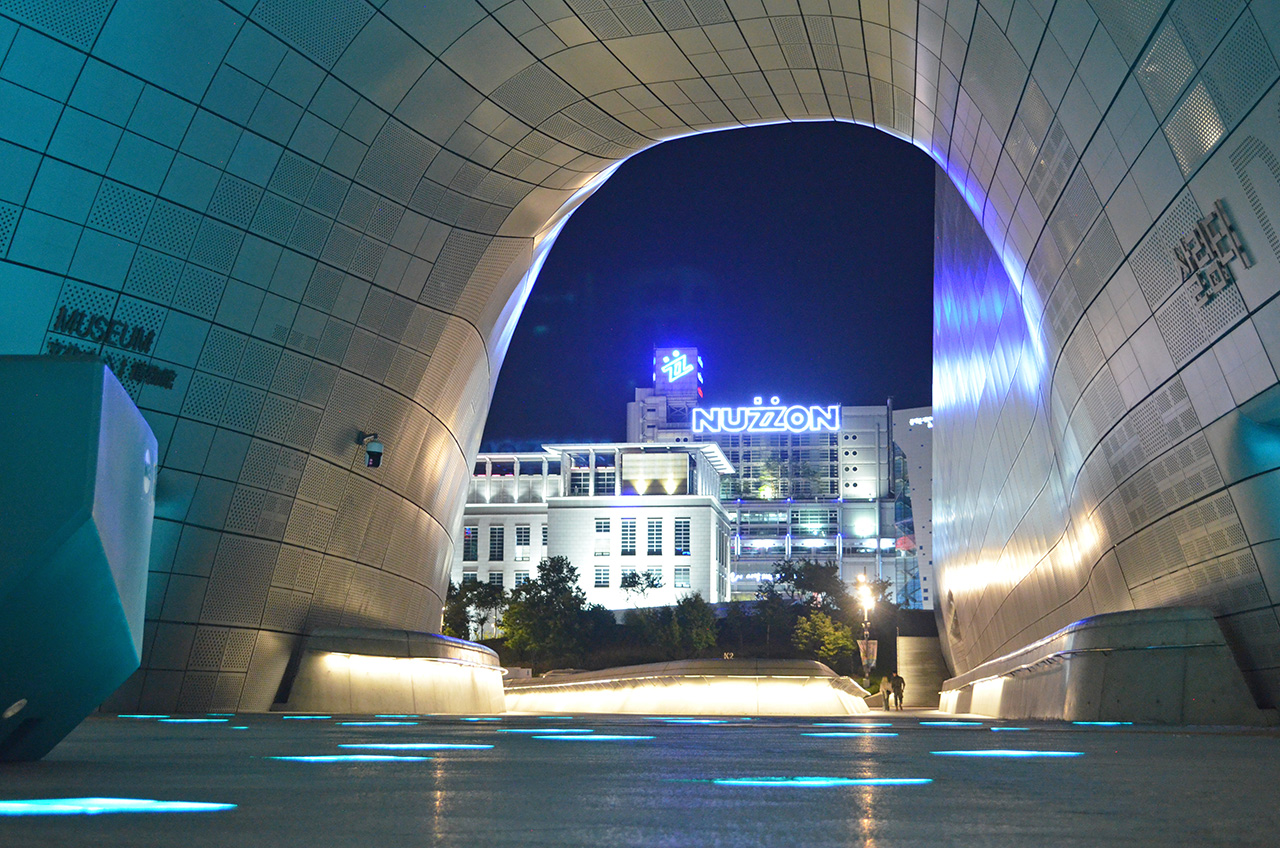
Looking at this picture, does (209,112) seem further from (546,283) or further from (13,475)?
(546,283)

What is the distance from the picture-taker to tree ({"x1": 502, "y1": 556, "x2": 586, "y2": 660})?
8475 cm

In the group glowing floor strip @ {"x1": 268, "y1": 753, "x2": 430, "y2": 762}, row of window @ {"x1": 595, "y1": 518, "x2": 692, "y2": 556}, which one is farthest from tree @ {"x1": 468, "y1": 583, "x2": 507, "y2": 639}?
glowing floor strip @ {"x1": 268, "y1": 753, "x2": 430, "y2": 762}

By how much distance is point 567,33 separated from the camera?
17.4 metres

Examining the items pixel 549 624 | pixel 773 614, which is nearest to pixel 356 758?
pixel 549 624

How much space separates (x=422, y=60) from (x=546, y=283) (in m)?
169

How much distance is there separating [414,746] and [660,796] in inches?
136

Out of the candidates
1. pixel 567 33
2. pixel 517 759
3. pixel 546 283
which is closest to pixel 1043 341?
pixel 567 33

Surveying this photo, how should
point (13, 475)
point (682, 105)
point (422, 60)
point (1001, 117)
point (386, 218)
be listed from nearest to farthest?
point (13, 475) → point (1001, 117) → point (422, 60) → point (386, 218) → point (682, 105)

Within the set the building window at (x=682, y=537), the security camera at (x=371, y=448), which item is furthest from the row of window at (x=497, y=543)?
the security camera at (x=371, y=448)

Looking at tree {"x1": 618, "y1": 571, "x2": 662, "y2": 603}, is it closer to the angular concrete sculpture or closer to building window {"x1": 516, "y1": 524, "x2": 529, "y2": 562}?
building window {"x1": 516, "y1": 524, "x2": 529, "y2": 562}

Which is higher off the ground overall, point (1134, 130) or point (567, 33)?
point (567, 33)

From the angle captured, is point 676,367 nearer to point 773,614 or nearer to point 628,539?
point 628,539

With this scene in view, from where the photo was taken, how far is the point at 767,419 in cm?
17200

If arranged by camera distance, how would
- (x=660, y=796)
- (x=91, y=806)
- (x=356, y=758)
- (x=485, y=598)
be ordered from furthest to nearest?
(x=485, y=598) → (x=356, y=758) → (x=660, y=796) → (x=91, y=806)
